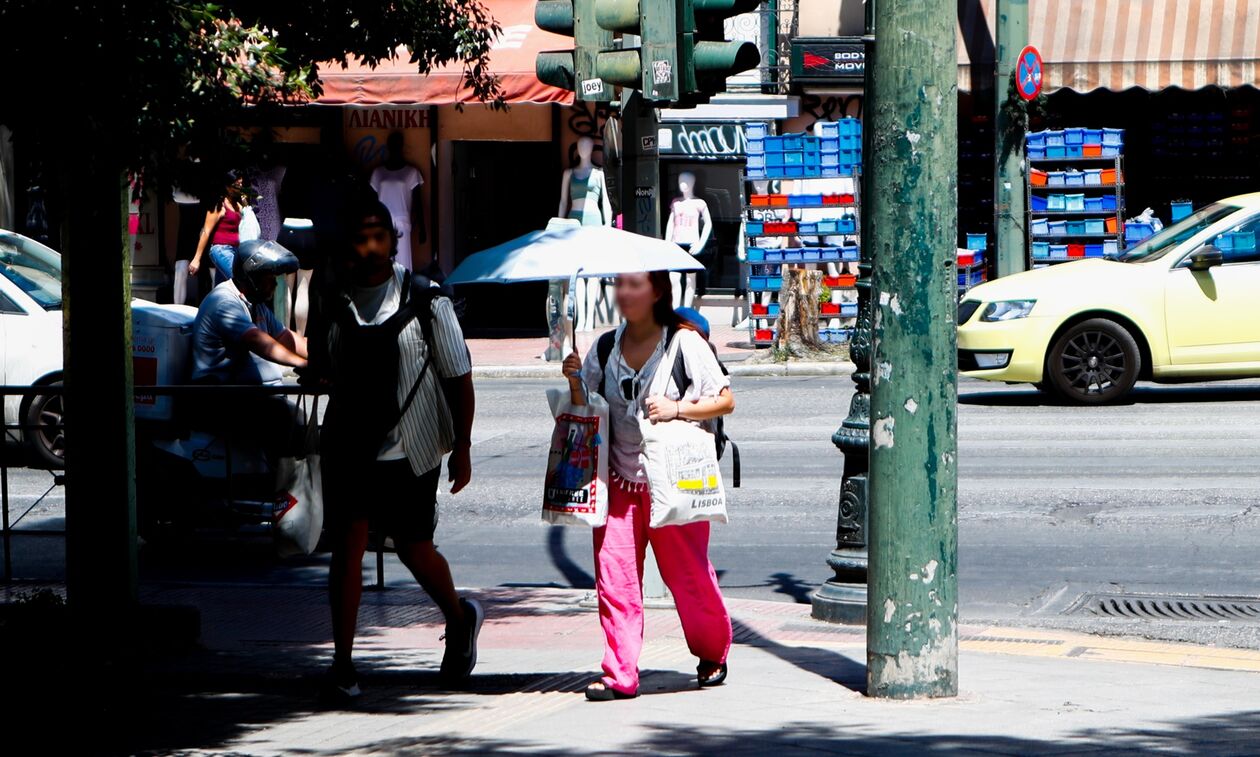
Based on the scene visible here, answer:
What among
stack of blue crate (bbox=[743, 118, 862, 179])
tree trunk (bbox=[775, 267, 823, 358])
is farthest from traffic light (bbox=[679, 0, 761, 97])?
stack of blue crate (bbox=[743, 118, 862, 179])

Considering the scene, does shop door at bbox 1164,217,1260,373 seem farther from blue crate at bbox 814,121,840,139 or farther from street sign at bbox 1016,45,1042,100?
street sign at bbox 1016,45,1042,100

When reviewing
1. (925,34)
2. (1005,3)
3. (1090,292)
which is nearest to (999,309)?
(1090,292)

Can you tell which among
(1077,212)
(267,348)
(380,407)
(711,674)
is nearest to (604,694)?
(711,674)

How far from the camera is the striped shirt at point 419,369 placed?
21.0 feet

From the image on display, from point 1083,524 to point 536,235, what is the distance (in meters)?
4.20

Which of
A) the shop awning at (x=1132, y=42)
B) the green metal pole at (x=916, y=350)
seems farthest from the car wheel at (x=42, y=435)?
the shop awning at (x=1132, y=42)

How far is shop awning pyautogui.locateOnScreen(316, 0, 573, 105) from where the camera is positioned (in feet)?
71.0

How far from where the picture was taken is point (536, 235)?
24.6ft

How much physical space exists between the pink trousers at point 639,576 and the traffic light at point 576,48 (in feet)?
8.24

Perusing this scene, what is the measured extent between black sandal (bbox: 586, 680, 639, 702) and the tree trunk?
13062mm

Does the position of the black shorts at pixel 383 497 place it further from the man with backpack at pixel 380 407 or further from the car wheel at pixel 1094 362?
the car wheel at pixel 1094 362

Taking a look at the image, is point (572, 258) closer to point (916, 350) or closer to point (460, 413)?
point (460, 413)

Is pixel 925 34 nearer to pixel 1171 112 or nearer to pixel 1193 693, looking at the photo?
pixel 1193 693

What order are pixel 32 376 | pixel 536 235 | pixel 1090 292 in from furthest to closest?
pixel 1090 292 → pixel 32 376 → pixel 536 235
